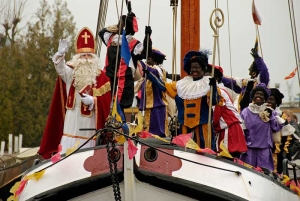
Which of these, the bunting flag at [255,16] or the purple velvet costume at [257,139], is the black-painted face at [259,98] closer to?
the purple velvet costume at [257,139]

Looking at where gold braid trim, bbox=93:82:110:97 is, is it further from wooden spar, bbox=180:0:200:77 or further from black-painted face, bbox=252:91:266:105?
black-painted face, bbox=252:91:266:105

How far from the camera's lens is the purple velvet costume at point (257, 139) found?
820 cm

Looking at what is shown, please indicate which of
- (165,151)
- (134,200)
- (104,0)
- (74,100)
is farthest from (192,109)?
(104,0)

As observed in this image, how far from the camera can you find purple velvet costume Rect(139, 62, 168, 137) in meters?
8.59

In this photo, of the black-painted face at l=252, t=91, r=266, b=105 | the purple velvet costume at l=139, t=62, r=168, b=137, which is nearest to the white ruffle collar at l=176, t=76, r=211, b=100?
the black-painted face at l=252, t=91, r=266, b=105

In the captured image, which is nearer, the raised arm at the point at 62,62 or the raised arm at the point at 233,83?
the raised arm at the point at 62,62

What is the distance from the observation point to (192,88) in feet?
21.9

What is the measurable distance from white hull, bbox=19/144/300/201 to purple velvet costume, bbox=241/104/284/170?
300cm

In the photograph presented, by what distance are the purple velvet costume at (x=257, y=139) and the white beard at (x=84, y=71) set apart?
6.36 feet

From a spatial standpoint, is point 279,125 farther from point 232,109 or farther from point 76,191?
point 76,191

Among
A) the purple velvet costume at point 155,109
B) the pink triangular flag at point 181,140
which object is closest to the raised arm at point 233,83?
the purple velvet costume at point 155,109

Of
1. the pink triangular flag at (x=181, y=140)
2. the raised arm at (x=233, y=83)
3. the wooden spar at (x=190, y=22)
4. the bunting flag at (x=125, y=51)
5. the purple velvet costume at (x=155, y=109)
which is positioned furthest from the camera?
the raised arm at (x=233, y=83)

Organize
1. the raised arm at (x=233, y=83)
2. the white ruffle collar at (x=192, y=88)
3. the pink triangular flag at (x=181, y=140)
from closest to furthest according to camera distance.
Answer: the pink triangular flag at (x=181, y=140)
the white ruffle collar at (x=192, y=88)
the raised arm at (x=233, y=83)

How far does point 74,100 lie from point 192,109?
1.19 m
